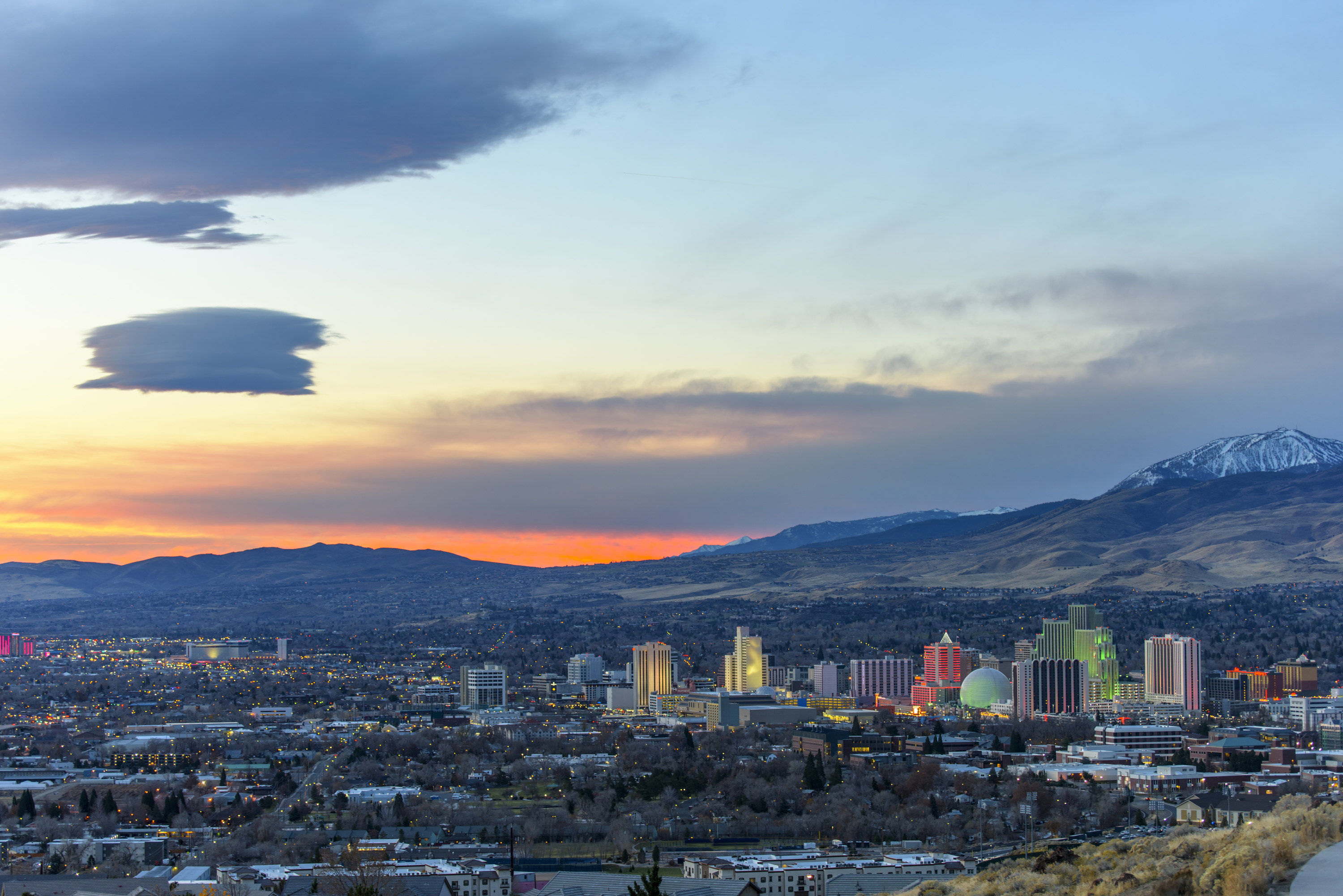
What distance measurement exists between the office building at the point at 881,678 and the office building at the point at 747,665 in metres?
6.50

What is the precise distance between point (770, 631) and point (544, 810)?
392 feet

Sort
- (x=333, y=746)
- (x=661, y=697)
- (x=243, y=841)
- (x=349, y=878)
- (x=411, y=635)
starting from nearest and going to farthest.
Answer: (x=349, y=878) < (x=243, y=841) < (x=333, y=746) < (x=661, y=697) < (x=411, y=635)

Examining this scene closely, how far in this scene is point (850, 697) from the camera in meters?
110

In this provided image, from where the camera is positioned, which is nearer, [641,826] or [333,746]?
[641,826]

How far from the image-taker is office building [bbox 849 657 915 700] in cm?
11519

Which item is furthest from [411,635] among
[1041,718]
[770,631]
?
[1041,718]

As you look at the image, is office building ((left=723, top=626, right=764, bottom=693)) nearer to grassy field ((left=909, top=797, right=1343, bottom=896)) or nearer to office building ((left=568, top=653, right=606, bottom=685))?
office building ((left=568, top=653, right=606, bottom=685))

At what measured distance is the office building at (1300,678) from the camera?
104375 millimetres

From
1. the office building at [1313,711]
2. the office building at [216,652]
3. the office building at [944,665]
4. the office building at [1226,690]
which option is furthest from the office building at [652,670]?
the office building at [216,652]

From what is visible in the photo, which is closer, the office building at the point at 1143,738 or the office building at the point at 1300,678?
the office building at the point at 1143,738

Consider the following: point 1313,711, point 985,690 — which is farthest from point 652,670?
point 1313,711

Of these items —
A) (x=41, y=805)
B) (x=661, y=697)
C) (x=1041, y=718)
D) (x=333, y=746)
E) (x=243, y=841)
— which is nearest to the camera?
(x=243, y=841)

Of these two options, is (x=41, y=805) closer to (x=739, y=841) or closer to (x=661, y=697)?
(x=739, y=841)

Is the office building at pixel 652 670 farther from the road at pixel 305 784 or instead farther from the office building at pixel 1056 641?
the road at pixel 305 784
